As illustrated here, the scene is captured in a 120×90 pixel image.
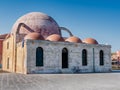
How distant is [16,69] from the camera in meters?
26.3

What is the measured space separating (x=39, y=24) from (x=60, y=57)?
681cm

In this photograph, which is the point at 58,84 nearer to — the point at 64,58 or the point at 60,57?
the point at 60,57

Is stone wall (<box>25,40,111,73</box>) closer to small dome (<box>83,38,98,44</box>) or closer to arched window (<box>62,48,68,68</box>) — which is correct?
arched window (<box>62,48,68,68</box>)

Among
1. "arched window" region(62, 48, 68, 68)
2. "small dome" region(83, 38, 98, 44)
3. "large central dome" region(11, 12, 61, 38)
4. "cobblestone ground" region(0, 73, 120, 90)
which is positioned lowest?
"cobblestone ground" region(0, 73, 120, 90)

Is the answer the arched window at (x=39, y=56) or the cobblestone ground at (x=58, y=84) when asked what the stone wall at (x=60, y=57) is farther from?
the cobblestone ground at (x=58, y=84)

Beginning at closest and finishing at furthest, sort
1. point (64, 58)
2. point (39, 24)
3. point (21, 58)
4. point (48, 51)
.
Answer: point (48, 51)
point (21, 58)
point (64, 58)
point (39, 24)

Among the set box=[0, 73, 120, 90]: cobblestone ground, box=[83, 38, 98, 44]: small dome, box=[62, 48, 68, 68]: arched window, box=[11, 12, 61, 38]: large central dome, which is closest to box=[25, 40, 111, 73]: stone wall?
box=[62, 48, 68, 68]: arched window

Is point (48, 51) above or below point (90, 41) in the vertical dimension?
below

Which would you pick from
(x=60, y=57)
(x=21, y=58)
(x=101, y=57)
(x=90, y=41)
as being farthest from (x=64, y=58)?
(x=101, y=57)

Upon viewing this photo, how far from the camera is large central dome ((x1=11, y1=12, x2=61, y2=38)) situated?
1133 inches

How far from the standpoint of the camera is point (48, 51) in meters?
24.0

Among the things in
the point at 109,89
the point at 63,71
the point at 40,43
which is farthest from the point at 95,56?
the point at 109,89

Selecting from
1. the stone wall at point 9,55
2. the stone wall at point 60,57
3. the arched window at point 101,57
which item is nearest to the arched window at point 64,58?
the stone wall at point 60,57

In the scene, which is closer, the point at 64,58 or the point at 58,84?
the point at 58,84
